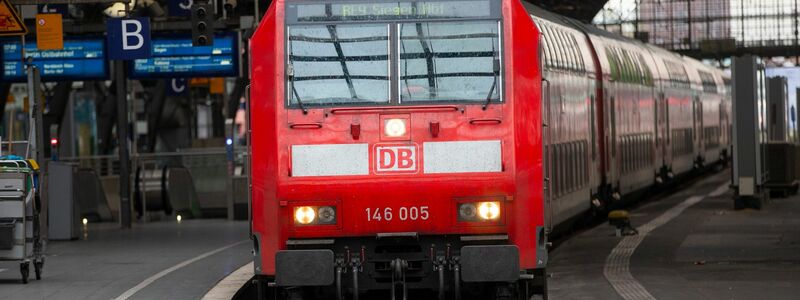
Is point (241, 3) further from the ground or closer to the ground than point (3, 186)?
further from the ground

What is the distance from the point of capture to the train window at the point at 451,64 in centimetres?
1264

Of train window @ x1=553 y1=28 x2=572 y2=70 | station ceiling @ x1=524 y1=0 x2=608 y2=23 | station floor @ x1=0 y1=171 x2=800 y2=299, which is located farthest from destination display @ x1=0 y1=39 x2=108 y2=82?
station ceiling @ x1=524 y1=0 x2=608 y2=23

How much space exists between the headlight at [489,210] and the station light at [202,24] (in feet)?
35.2

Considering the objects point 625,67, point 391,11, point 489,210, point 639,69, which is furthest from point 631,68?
point 489,210

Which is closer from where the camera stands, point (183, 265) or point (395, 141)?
point (395, 141)

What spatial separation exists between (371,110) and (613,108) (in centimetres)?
1374

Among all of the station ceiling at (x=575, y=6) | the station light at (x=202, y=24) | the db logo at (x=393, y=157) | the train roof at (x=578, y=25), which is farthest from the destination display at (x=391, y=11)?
the station ceiling at (x=575, y=6)

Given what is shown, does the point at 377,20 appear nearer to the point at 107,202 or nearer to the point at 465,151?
the point at 465,151

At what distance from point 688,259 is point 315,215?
643 centimetres

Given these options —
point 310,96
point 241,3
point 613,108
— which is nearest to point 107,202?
point 241,3

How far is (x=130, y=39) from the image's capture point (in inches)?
995

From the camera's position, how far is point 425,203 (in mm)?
12516

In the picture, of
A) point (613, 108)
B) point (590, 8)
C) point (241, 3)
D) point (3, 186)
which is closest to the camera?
point (3, 186)

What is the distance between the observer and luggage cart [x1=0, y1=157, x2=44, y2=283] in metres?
16.6
